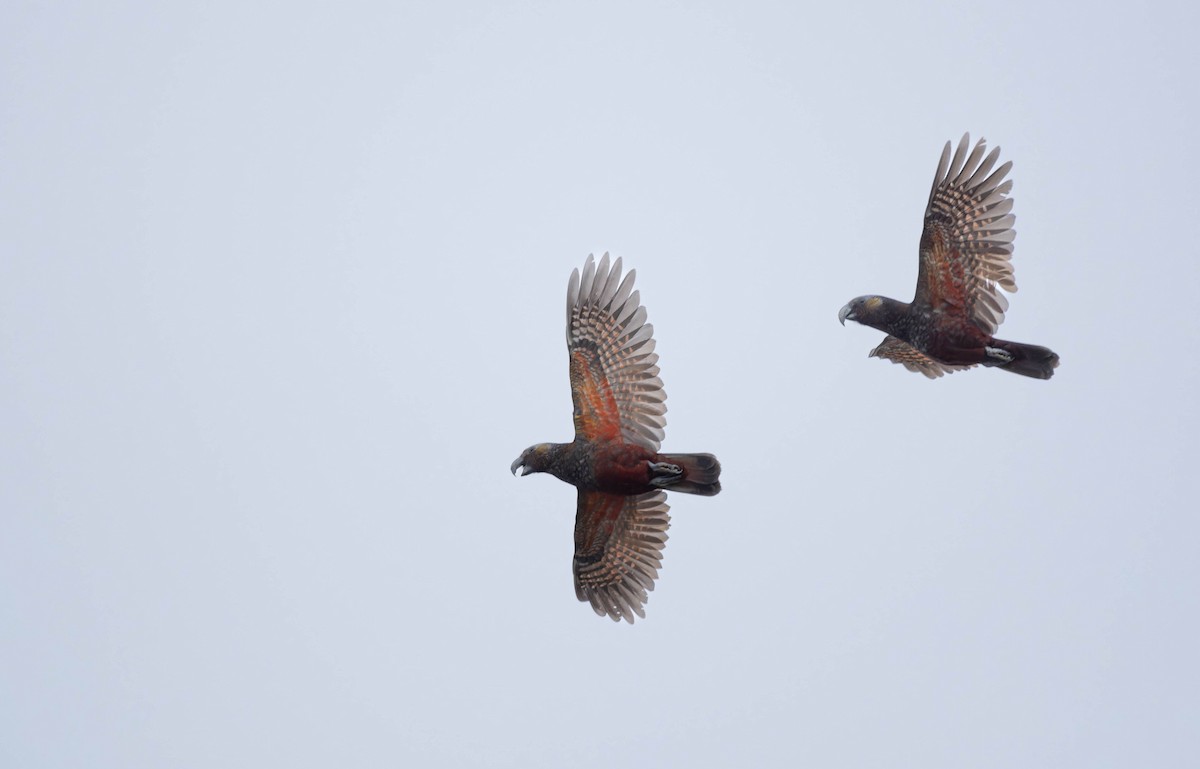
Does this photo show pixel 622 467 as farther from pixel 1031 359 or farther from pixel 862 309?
pixel 1031 359

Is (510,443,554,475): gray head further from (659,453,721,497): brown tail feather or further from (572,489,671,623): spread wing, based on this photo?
(659,453,721,497): brown tail feather

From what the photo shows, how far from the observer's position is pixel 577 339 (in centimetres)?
1622

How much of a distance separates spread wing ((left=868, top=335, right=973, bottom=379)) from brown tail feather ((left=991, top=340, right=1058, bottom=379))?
7.27ft

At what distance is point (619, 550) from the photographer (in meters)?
16.5

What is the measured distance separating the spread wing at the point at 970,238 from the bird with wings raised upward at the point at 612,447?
12.5 feet

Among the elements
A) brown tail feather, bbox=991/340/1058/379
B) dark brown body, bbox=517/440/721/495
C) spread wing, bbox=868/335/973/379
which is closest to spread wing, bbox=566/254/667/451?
dark brown body, bbox=517/440/721/495

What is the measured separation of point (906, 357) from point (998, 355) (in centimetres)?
259

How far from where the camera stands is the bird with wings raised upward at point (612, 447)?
52.0 feet

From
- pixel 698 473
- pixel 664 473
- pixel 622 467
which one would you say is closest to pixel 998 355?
pixel 698 473

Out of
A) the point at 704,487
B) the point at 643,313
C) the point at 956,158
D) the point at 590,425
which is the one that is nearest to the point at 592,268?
the point at 643,313

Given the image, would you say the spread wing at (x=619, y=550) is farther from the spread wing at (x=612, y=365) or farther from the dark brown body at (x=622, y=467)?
the spread wing at (x=612, y=365)

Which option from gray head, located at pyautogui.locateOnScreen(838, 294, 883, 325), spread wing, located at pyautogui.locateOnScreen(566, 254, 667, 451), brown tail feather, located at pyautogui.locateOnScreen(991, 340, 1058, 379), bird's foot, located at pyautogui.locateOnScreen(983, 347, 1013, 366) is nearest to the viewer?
spread wing, located at pyautogui.locateOnScreen(566, 254, 667, 451)

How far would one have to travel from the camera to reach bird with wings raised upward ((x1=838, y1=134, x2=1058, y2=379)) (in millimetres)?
16797

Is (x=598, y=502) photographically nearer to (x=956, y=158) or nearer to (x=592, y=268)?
(x=592, y=268)
